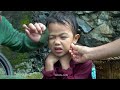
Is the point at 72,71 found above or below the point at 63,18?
below

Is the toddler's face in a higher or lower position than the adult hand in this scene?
higher

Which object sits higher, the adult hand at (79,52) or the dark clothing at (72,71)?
the adult hand at (79,52)

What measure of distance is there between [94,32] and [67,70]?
483 mm

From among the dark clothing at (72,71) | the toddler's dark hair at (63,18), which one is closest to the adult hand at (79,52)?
the dark clothing at (72,71)

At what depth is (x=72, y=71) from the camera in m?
3.99

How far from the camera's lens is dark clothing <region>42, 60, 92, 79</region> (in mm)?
3979

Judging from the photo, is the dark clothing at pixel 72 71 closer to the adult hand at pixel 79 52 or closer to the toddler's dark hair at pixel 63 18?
the adult hand at pixel 79 52

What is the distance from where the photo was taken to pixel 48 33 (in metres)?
3.98

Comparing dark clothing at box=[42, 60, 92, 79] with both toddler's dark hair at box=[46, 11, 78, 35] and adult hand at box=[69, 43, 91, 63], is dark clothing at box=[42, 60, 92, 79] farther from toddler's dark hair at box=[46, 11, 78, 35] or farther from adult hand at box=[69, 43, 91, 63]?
toddler's dark hair at box=[46, 11, 78, 35]

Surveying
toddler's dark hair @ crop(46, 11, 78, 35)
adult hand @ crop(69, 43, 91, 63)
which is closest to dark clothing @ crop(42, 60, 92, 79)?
adult hand @ crop(69, 43, 91, 63)

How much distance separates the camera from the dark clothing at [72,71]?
13.1ft

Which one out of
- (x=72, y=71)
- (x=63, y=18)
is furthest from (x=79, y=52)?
(x=63, y=18)

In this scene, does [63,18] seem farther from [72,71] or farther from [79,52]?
[72,71]
